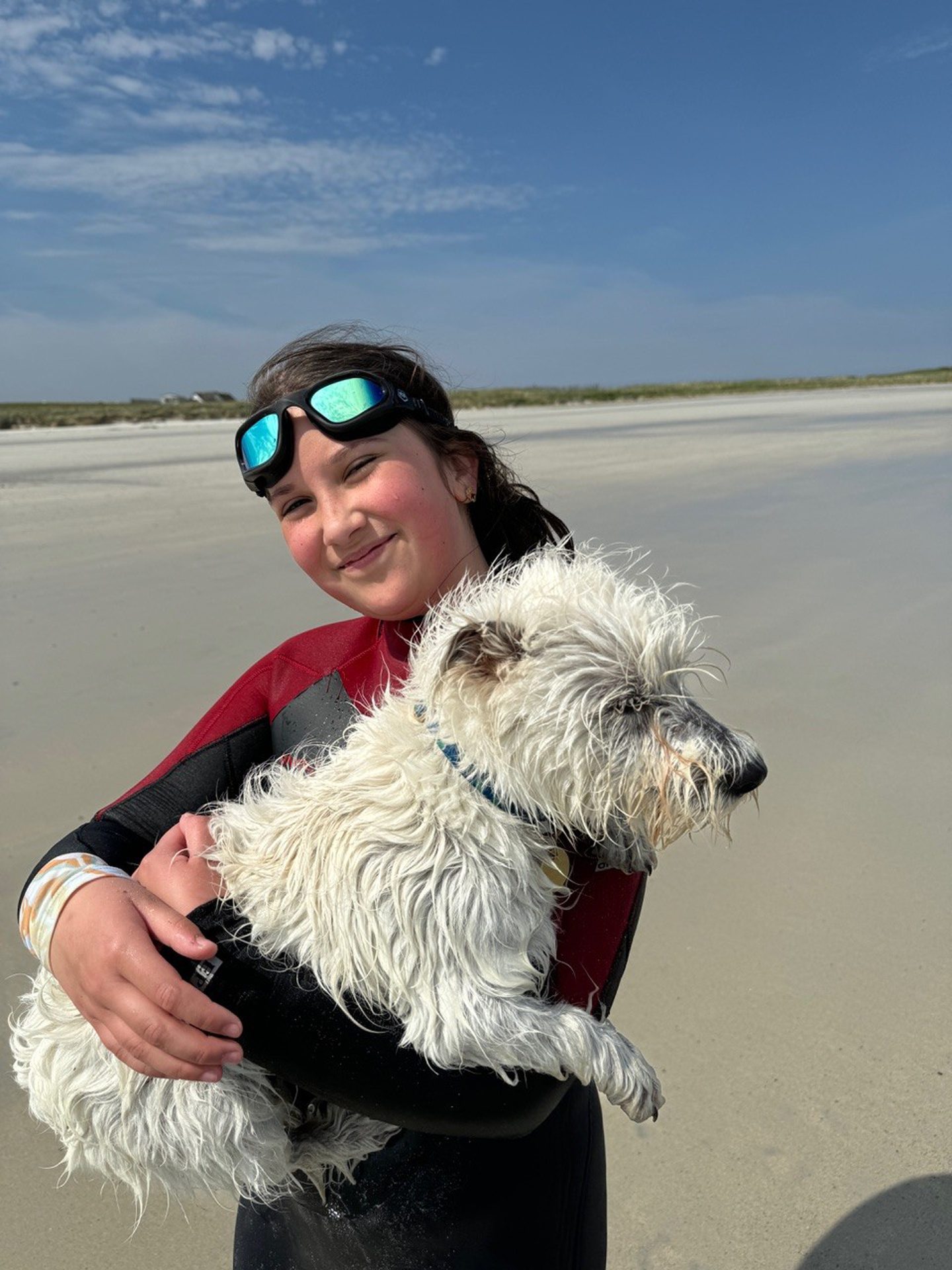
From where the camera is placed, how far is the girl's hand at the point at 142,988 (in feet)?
4.98

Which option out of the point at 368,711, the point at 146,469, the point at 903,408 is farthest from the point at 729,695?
the point at 903,408

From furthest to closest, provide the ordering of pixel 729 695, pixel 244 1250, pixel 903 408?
pixel 903 408
pixel 729 695
pixel 244 1250

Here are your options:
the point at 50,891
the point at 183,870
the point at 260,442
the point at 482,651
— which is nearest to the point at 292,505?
the point at 260,442

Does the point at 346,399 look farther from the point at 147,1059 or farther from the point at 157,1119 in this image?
the point at 157,1119

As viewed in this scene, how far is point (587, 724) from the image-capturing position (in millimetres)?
1803

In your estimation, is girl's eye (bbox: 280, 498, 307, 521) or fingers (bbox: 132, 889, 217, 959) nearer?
fingers (bbox: 132, 889, 217, 959)

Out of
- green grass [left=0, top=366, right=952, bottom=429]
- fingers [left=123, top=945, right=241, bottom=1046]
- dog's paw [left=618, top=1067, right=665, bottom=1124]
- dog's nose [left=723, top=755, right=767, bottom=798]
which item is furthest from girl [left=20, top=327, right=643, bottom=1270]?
green grass [left=0, top=366, right=952, bottom=429]

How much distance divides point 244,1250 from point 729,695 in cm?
510

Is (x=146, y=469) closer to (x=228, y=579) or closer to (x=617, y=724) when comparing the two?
(x=228, y=579)

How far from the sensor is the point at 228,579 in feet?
29.8

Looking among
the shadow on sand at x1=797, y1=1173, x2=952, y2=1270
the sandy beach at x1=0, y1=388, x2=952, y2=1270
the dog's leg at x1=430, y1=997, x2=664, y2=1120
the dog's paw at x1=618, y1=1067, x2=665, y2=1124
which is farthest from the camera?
the sandy beach at x1=0, y1=388, x2=952, y2=1270

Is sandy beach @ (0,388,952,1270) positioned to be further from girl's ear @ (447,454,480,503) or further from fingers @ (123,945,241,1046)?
fingers @ (123,945,241,1046)

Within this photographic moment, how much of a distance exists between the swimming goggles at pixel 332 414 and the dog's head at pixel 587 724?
1.99 feet

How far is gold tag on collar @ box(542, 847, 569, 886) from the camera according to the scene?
1.81 metres
